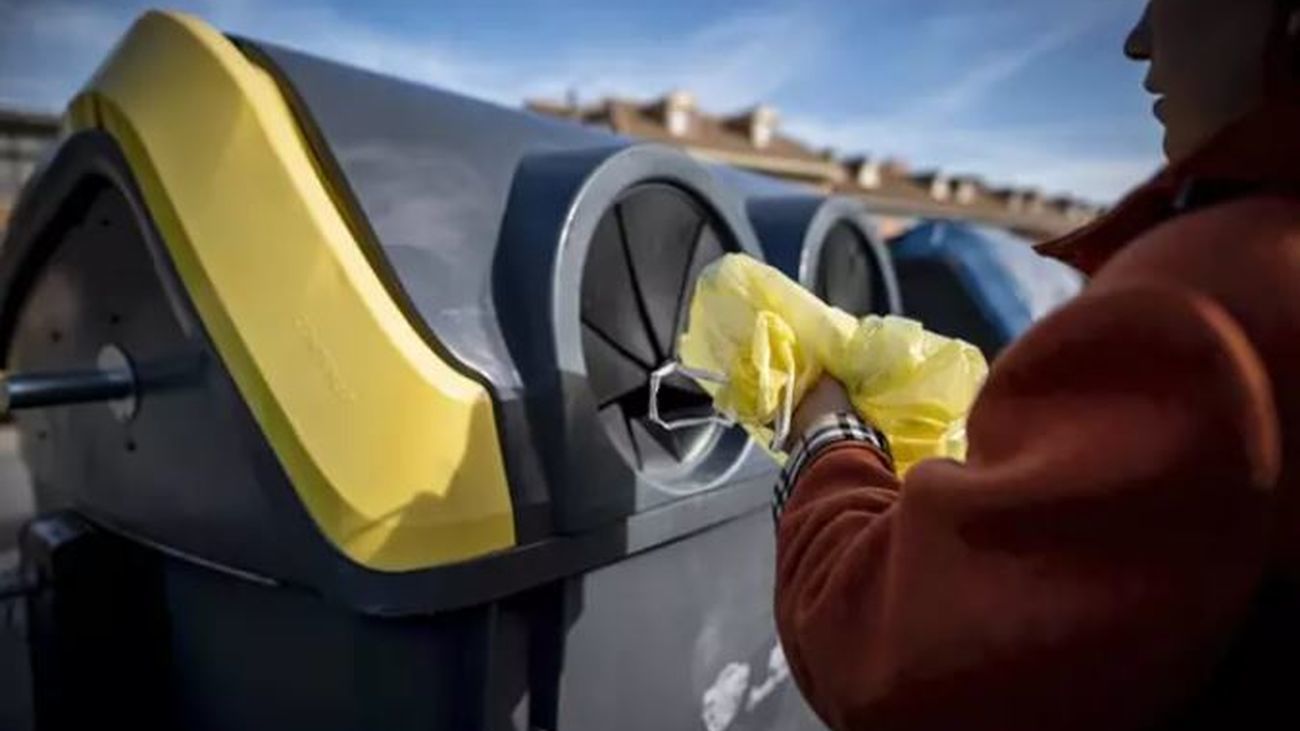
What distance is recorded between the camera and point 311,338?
0.96m

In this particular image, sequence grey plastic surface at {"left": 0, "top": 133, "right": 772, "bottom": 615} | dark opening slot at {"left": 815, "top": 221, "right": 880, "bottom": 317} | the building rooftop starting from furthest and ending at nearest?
the building rooftop, dark opening slot at {"left": 815, "top": 221, "right": 880, "bottom": 317}, grey plastic surface at {"left": 0, "top": 133, "right": 772, "bottom": 615}

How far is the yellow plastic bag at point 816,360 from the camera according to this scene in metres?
0.87

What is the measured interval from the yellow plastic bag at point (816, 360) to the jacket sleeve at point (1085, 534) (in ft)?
0.84

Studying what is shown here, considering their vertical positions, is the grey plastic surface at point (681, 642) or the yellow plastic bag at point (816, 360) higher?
the yellow plastic bag at point (816, 360)

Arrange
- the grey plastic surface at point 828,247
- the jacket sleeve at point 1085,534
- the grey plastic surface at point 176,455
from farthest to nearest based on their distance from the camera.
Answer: the grey plastic surface at point 828,247 < the grey plastic surface at point 176,455 < the jacket sleeve at point 1085,534

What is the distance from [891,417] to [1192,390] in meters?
0.39

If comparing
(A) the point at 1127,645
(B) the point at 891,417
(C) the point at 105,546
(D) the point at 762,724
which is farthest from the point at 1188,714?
(C) the point at 105,546

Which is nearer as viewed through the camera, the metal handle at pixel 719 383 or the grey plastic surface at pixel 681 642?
the metal handle at pixel 719 383

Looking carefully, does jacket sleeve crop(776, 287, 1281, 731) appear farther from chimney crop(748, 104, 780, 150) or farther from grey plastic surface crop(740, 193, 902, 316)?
chimney crop(748, 104, 780, 150)

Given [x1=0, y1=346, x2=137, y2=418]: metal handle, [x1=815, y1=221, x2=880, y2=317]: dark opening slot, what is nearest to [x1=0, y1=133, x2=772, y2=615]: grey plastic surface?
[x1=0, y1=346, x2=137, y2=418]: metal handle

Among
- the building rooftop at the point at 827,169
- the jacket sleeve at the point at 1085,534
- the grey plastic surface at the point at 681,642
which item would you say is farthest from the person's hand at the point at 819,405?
the building rooftop at the point at 827,169

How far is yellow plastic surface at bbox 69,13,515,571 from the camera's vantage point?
939mm

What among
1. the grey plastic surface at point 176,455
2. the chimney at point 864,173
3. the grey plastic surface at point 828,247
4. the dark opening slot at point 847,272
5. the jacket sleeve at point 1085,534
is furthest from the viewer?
the chimney at point 864,173

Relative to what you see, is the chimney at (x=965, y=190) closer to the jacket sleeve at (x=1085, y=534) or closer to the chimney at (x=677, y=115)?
the chimney at (x=677, y=115)
